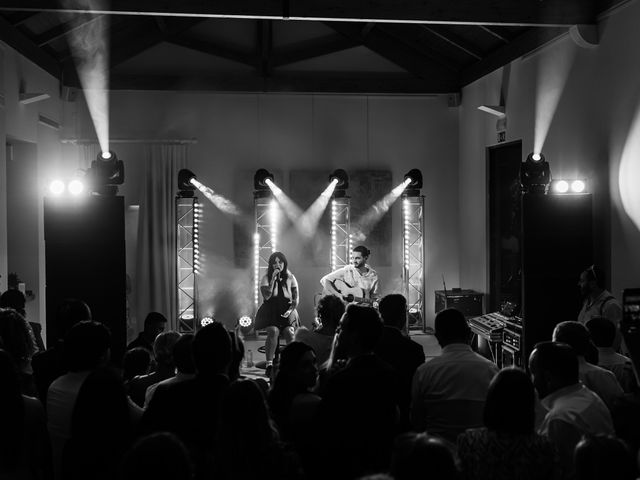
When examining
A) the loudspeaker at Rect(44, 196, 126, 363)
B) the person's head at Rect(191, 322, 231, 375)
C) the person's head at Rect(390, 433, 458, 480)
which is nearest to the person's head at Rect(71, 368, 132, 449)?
the person's head at Rect(191, 322, 231, 375)

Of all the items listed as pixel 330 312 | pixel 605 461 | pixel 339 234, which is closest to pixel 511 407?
pixel 605 461

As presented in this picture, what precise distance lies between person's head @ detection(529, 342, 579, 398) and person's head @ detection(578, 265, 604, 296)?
347cm

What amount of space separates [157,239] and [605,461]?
9.43 meters

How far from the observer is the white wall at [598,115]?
677cm

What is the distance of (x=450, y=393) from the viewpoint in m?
3.51

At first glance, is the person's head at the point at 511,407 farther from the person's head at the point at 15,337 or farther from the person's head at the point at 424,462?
the person's head at the point at 15,337

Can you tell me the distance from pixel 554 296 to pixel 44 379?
4.81 meters

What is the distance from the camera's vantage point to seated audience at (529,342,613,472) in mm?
2990

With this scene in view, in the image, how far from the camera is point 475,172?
11.1 meters

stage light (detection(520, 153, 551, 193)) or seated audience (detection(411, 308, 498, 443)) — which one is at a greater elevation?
stage light (detection(520, 153, 551, 193))

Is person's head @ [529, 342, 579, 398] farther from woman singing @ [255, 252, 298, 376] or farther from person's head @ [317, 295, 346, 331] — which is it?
woman singing @ [255, 252, 298, 376]

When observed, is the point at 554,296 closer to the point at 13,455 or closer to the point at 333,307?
the point at 333,307

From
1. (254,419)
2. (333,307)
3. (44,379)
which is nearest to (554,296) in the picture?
(333,307)

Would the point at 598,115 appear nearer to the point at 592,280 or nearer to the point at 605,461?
the point at 592,280
